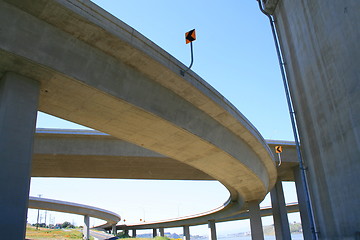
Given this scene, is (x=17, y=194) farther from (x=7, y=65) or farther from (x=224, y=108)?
(x=224, y=108)

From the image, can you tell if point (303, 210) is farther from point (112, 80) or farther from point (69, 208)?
point (69, 208)

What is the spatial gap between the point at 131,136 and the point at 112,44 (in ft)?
16.3

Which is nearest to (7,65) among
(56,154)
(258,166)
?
(56,154)

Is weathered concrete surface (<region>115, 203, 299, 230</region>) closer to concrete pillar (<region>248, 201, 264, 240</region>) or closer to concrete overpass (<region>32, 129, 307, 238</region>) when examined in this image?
concrete pillar (<region>248, 201, 264, 240</region>)

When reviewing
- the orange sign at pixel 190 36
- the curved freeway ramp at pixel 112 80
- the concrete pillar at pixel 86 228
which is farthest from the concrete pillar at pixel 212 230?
the orange sign at pixel 190 36

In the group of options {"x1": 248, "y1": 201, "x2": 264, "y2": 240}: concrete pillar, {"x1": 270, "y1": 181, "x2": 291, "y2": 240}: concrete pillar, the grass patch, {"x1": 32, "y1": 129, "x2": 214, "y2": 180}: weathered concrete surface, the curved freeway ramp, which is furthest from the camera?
the grass patch

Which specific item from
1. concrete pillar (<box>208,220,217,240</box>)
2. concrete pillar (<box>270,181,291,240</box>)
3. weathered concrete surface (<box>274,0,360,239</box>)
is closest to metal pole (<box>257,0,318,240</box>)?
weathered concrete surface (<box>274,0,360,239</box>)

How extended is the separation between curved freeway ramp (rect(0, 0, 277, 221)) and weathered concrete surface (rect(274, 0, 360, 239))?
3.89m

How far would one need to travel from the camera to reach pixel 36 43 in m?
9.34

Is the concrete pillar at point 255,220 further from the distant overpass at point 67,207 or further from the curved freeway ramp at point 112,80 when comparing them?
the distant overpass at point 67,207

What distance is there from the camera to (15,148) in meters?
8.71

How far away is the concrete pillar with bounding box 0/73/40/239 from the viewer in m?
8.12

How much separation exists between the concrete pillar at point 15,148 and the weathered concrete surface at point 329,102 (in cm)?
890

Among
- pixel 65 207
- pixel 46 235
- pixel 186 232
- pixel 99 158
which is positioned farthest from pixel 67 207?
pixel 99 158
